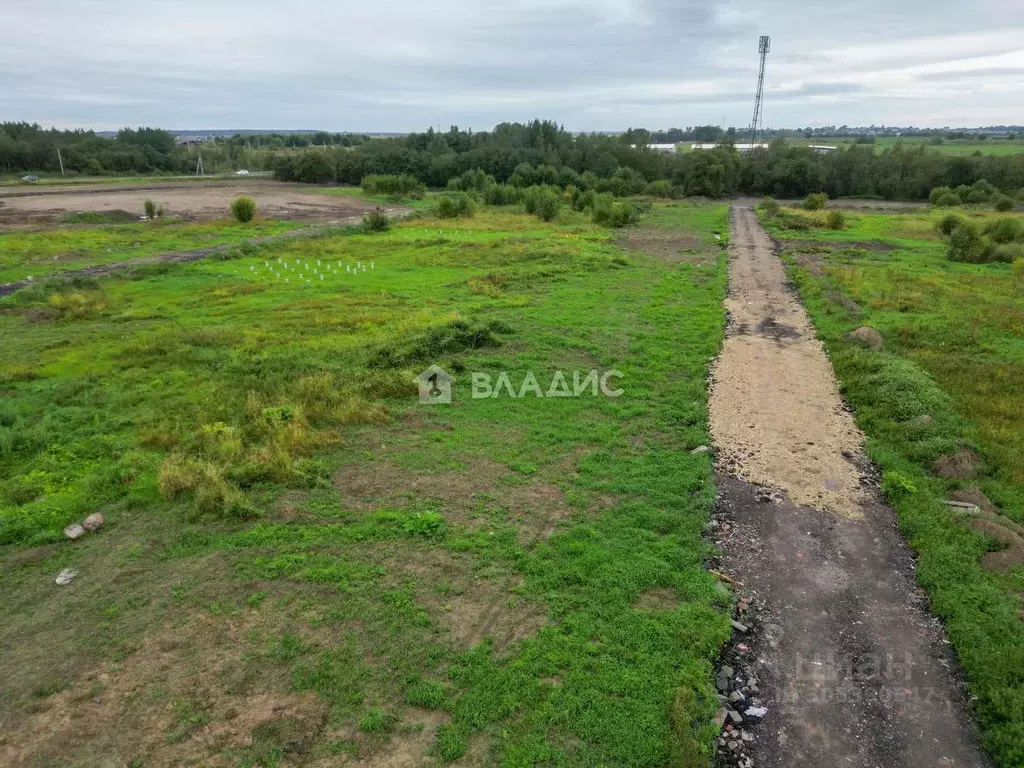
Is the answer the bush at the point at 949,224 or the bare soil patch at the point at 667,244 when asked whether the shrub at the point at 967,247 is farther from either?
the bare soil patch at the point at 667,244

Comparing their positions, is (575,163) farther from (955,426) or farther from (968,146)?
(968,146)

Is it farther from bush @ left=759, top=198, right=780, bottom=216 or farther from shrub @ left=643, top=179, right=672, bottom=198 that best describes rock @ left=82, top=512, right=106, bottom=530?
shrub @ left=643, top=179, right=672, bottom=198

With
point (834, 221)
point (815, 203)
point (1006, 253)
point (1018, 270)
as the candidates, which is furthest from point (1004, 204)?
point (1018, 270)

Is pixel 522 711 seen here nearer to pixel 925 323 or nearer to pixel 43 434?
pixel 43 434

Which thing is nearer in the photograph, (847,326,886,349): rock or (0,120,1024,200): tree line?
(847,326,886,349): rock

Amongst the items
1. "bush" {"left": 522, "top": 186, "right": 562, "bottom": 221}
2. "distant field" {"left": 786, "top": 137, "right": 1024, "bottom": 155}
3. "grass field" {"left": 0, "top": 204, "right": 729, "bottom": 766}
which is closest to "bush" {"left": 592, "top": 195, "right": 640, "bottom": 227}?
"bush" {"left": 522, "top": 186, "right": 562, "bottom": 221}

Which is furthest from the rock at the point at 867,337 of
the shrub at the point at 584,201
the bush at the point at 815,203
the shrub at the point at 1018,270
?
the bush at the point at 815,203

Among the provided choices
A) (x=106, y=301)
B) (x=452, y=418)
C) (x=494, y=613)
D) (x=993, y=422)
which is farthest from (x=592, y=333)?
(x=106, y=301)

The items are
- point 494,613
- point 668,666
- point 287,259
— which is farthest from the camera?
point 287,259
